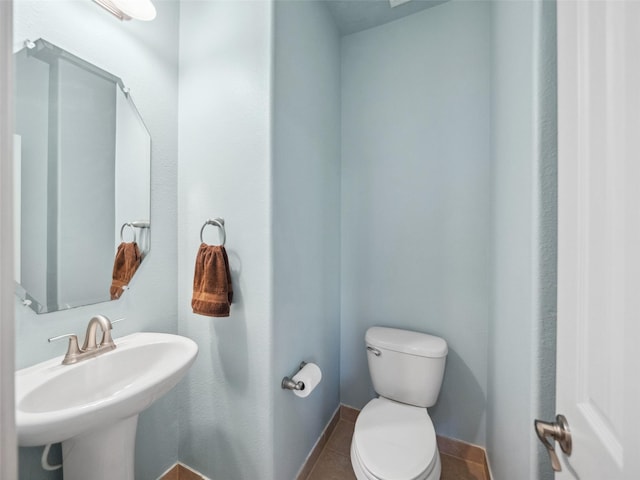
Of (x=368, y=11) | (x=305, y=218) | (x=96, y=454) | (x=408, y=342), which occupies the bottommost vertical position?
(x=96, y=454)

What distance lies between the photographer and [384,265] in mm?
1627

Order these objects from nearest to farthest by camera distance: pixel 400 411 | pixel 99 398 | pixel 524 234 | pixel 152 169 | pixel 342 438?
pixel 524 234, pixel 99 398, pixel 152 169, pixel 400 411, pixel 342 438

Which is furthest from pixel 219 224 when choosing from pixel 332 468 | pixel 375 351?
pixel 332 468

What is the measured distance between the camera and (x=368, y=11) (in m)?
1.52

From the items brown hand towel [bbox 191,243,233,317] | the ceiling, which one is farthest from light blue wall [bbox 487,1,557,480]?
brown hand towel [bbox 191,243,233,317]

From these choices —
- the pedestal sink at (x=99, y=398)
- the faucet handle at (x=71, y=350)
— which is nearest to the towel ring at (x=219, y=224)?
the pedestal sink at (x=99, y=398)

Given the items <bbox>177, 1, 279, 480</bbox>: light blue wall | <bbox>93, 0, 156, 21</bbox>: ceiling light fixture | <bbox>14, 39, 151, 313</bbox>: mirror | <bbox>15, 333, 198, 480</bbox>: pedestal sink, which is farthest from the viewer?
<bbox>177, 1, 279, 480</bbox>: light blue wall

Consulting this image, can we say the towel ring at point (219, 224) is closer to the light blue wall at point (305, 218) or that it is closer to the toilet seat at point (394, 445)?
the light blue wall at point (305, 218)

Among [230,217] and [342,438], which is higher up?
[230,217]

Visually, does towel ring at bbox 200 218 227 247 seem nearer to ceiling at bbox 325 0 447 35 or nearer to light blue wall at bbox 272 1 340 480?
light blue wall at bbox 272 1 340 480

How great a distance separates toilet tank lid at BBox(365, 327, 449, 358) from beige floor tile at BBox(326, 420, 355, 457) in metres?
0.63

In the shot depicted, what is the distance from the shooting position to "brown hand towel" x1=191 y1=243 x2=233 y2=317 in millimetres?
1046

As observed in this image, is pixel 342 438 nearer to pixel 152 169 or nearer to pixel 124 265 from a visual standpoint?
pixel 124 265

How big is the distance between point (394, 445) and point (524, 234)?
99 cm
